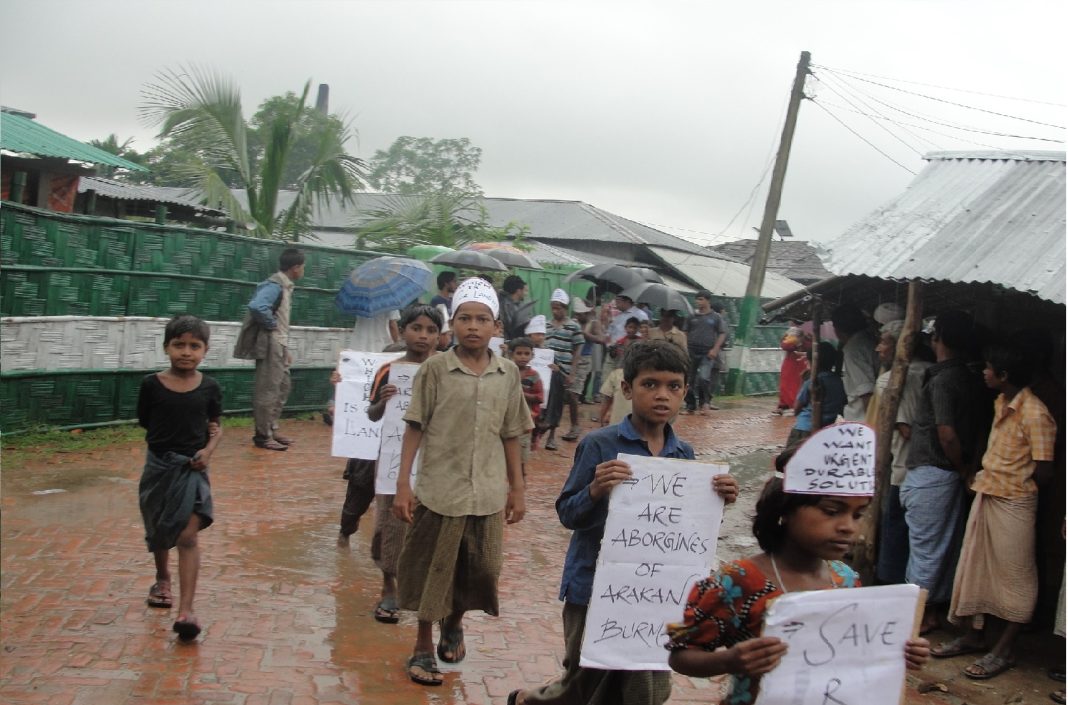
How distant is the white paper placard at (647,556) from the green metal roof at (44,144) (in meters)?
A: 11.0

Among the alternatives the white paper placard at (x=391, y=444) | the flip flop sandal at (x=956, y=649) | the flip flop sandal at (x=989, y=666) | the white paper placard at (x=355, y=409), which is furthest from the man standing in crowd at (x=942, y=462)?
the white paper placard at (x=355, y=409)

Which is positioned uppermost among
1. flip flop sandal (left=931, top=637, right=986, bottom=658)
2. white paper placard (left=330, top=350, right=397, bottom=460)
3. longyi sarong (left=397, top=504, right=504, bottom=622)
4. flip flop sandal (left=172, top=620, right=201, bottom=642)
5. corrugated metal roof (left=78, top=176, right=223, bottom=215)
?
corrugated metal roof (left=78, top=176, right=223, bottom=215)

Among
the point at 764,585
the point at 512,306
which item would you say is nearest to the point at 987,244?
the point at 764,585

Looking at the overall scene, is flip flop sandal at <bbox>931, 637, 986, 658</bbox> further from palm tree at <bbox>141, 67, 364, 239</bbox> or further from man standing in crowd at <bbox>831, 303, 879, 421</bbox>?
palm tree at <bbox>141, 67, 364, 239</bbox>

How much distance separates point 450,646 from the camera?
18.6 feet

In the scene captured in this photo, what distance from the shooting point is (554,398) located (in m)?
13.1

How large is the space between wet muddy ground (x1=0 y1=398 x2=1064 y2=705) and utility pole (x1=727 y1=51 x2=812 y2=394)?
14493mm

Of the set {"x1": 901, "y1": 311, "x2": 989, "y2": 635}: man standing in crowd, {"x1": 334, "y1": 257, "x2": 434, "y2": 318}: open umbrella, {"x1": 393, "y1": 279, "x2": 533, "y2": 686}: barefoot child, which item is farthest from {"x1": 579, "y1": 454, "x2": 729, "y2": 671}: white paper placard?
{"x1": 334, "y1": 257, "x2": 434, "y2": 318}: open umbrella

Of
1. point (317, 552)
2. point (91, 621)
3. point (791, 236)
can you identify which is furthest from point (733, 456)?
point (791, 236)

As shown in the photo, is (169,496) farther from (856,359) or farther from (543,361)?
(543,361)

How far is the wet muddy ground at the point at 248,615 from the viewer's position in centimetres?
514

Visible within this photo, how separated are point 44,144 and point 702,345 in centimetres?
1047

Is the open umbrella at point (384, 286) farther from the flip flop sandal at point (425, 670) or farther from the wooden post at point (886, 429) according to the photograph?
the flip flop sandal at point (425, 670)

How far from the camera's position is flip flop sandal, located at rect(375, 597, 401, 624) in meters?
6.26
